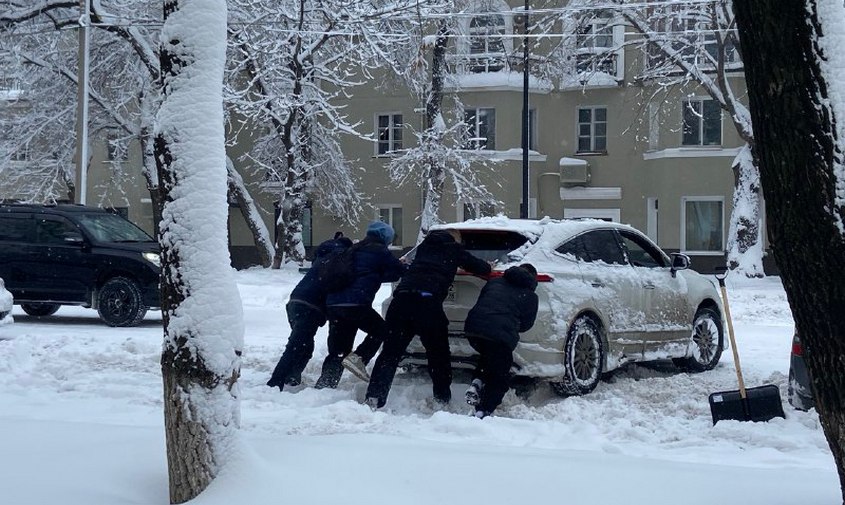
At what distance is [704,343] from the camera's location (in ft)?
40.2

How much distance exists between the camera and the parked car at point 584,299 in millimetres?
9742

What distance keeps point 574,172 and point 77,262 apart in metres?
21.9

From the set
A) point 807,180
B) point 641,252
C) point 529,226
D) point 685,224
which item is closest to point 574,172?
point 685,224

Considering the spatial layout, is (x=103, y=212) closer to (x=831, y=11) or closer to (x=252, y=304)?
(x=252, y=304)

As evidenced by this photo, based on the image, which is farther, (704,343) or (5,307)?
(5,307)

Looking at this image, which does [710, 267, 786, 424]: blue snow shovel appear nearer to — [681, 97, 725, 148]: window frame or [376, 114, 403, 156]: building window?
[681, 97, 725, 148]: window frame

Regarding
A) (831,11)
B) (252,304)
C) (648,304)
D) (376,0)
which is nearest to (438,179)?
(376,0)

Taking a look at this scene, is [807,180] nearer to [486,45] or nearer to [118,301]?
[118,301]

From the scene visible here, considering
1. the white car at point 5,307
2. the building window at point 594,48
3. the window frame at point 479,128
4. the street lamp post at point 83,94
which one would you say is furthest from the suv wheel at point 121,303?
the window frame at point 479,128

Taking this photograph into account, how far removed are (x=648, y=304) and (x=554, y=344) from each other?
1.87 m

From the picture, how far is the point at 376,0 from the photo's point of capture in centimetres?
2997

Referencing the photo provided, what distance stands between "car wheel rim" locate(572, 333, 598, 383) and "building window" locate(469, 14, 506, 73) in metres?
24.2

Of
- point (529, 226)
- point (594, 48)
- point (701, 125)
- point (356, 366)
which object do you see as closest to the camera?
→ point (356, 366)

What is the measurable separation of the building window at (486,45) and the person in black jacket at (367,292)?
2417 centimetres
